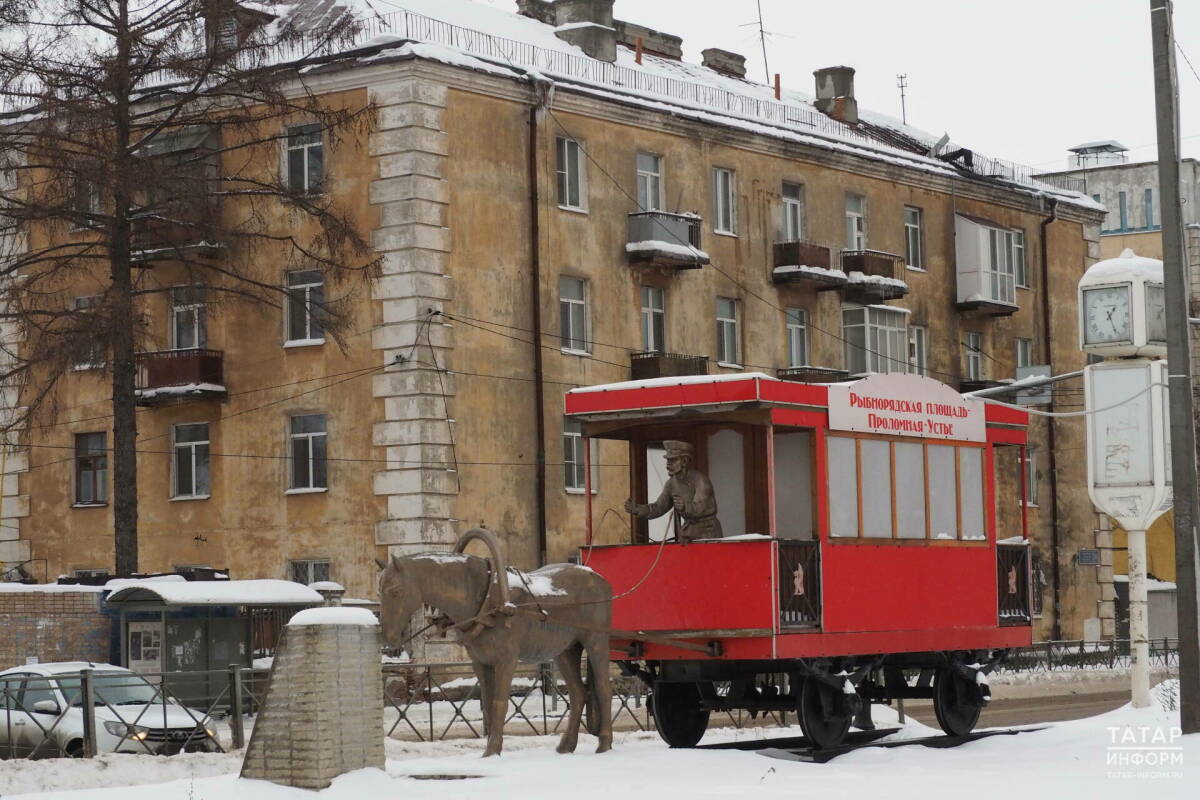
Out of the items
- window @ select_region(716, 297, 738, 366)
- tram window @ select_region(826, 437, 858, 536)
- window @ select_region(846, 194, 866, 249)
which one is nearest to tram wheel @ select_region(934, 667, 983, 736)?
tram window @ select_region(826, 437, 858, 536)

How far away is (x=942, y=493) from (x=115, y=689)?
1033cm

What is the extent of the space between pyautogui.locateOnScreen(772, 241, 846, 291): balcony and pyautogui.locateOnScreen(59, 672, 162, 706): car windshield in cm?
2517

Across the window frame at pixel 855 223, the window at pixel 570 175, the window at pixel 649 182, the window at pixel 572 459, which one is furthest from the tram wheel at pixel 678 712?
the window frame at pixel 855 223

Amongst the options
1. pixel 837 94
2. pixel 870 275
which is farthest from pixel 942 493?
pixel 837 94

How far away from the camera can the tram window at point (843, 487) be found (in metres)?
20.8

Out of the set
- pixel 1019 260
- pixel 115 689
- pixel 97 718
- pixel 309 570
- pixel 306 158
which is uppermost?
pixel 306 158

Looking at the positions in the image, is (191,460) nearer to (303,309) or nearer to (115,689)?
(303,309)

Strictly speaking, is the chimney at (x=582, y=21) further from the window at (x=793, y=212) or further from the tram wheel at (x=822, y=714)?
the tram wheel at (x=822, y=714)

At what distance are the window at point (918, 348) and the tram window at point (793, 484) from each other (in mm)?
30368

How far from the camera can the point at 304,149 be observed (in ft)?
133

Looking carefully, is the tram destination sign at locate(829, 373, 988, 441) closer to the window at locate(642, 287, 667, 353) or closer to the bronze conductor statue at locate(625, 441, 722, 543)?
the bronze conductor statue at locate(625, 441, 722, 543)

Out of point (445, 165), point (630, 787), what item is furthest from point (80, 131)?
point (630, 787)

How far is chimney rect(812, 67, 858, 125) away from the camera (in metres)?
55.7

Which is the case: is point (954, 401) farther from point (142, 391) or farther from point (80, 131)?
point (142, 391)
